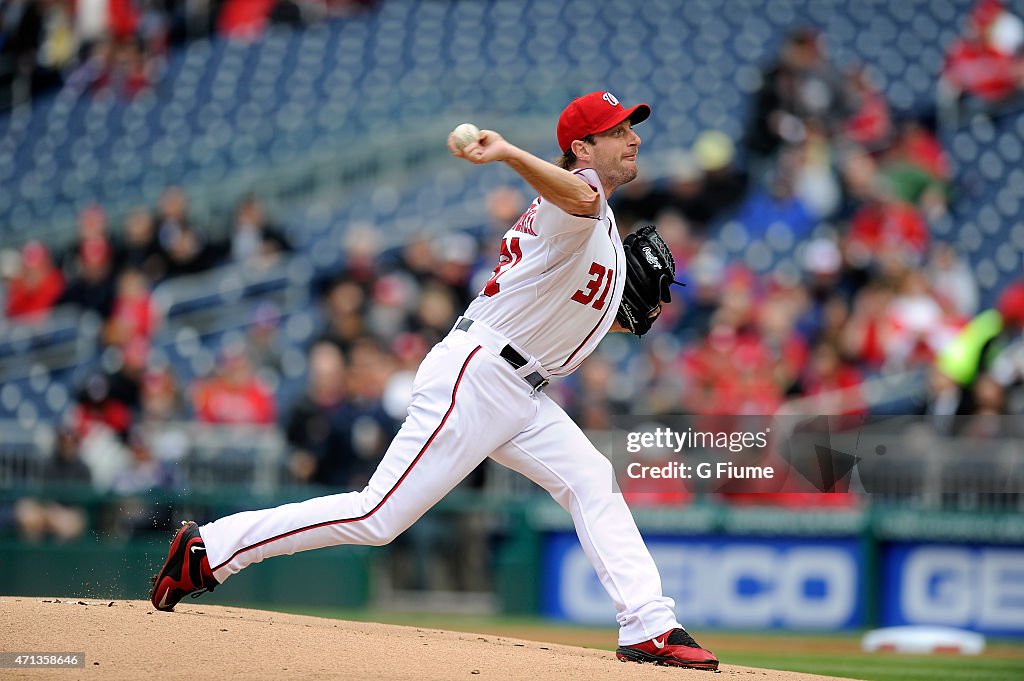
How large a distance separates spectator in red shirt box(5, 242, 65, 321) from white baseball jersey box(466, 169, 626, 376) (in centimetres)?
800

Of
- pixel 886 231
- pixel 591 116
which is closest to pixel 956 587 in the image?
pixel 886 231

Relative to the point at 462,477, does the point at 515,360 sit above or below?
above

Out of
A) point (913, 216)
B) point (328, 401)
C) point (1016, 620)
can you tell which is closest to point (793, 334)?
point (913, 216)

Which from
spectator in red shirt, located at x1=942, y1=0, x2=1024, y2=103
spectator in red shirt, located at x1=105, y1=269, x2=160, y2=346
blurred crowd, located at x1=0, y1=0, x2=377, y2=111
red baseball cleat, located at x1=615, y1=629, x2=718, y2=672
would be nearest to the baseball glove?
red baseball cleat, located at x1=615, y1=629, x2=718, y2=672

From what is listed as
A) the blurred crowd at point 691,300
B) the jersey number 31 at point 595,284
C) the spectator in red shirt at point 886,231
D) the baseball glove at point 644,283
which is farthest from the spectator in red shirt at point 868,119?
the jersey number 31 at point 595,284

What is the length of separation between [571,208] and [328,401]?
5568 millimetres

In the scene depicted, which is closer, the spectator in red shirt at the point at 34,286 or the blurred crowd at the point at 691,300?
the blurred crowd at the point at 691,300

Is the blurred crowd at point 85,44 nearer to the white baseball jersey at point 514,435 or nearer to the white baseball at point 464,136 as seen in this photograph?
the white baseball jersey at point 514,435

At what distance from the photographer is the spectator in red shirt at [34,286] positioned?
11.7 meters

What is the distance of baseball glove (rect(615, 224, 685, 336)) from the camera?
4.85 m

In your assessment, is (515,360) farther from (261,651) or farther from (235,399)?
(235,399)

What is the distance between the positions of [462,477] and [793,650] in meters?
3.95

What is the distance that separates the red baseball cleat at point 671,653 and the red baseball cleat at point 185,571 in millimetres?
1398

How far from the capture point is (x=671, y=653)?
4.52 m
